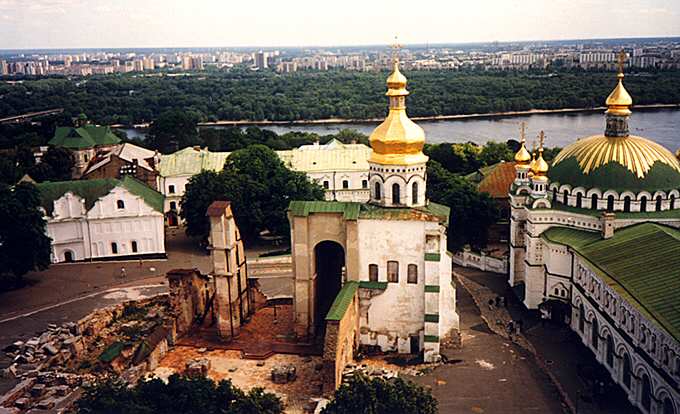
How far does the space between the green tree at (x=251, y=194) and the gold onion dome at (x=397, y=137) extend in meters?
13.6

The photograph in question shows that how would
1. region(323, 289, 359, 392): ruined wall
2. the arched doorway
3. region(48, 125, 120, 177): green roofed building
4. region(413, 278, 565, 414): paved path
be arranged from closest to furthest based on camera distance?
1. region(323, 289, 359, 392): ruined wall
2. region(413, 278, 565, 414): paved path
3. the arched doorway
4. region(48, 125, 120, 177): green roofed building

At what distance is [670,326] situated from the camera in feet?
58.6

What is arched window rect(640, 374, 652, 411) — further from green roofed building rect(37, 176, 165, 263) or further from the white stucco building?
the white stucco building

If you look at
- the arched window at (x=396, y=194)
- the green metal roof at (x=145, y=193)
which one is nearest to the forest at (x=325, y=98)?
the green metal roof at (x=145, y=193)

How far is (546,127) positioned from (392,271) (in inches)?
2885

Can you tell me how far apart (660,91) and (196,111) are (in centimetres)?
6697

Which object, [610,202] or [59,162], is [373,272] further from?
[59,162]

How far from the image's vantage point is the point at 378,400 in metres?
15.7

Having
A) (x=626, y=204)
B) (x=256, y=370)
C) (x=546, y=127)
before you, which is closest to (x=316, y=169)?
(x=626, y=204)

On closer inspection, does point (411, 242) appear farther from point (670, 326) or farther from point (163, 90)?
point (163, 90)

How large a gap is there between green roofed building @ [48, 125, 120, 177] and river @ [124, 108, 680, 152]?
126ft

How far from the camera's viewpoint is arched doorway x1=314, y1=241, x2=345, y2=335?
2545 cm

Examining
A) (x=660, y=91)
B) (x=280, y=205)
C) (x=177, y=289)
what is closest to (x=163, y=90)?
(x=660, y=91)

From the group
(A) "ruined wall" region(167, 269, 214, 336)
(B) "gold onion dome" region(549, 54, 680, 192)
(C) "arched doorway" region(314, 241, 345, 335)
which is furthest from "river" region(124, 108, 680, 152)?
(A) "ruined wall" region(167, 269, 214, 336)
